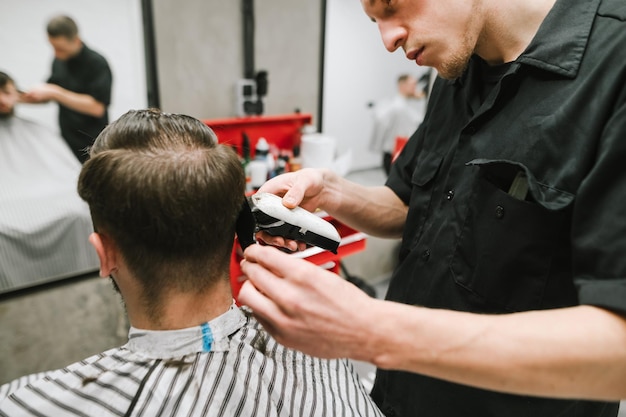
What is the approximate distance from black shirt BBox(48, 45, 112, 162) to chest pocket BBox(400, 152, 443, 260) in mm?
1505

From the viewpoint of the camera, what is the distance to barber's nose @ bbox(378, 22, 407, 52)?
1.09 meters

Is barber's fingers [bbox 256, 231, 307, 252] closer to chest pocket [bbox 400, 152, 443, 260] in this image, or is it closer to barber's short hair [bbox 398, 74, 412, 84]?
chest pocket [bbox 400, 152, 443, 260]

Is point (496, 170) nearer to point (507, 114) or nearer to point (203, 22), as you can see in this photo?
point (507, 114)

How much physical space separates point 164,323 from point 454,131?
98 cm

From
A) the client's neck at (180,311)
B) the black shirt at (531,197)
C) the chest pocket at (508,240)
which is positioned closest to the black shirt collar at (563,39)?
the black shirt at (531,197)

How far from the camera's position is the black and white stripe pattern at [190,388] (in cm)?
96

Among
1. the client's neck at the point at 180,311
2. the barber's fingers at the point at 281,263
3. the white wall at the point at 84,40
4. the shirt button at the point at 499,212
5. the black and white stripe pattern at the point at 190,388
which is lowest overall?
the black and white stripe pattern at the point at 190,388

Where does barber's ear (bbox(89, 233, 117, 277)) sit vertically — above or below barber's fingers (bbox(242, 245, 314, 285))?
below

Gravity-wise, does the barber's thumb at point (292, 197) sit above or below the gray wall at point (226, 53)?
below

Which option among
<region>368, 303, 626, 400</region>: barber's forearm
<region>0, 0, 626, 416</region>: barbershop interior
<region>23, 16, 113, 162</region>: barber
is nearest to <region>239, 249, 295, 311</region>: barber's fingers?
<region>368, 303, 626, 400</region>: barber's forearm

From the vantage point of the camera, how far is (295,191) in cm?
120

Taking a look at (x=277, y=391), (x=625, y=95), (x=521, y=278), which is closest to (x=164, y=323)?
(x=277, y=391)

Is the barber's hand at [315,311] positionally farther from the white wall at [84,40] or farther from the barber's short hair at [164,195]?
the white wall at [84,40]

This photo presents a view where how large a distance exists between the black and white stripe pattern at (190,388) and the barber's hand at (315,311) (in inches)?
15.7
